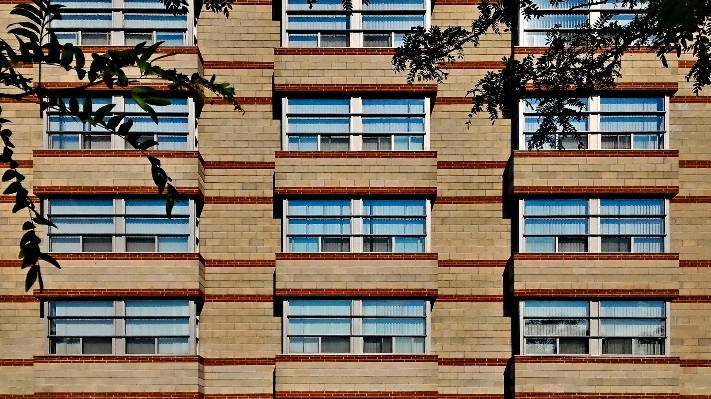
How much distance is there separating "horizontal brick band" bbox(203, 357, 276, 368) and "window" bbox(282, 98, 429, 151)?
12.4 ft

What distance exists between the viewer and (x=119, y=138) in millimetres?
19203

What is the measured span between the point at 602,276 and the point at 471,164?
3075mm

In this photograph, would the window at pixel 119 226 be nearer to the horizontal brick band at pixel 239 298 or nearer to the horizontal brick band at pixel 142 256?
the horizontal brick band at pixel 142 256

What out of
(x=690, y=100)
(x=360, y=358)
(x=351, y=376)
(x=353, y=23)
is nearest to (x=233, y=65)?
(x=353, y=23)

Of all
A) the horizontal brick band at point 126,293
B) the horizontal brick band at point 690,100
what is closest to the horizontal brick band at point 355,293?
the horizontal brick band at point 126,293

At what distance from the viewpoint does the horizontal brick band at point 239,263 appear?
19531 mm

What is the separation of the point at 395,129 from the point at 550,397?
540 centimetres

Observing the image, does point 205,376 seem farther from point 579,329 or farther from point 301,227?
point 579,329

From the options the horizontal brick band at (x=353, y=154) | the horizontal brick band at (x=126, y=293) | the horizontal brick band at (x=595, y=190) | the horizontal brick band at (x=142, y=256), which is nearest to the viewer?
the horizontal brick band at (x=126, y=293)

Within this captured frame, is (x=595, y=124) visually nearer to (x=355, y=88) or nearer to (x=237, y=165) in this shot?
(x=355, y=88)

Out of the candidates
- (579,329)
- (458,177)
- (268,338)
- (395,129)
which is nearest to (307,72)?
(395,129)

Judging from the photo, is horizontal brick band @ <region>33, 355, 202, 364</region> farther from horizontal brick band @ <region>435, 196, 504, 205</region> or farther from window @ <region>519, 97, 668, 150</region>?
window @ <region>519, 97, 668, 150</region>

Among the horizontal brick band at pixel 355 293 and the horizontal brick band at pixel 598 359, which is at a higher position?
the horizontal brick band at pixel 355 293

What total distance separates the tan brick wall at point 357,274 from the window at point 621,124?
2897 millimetres
